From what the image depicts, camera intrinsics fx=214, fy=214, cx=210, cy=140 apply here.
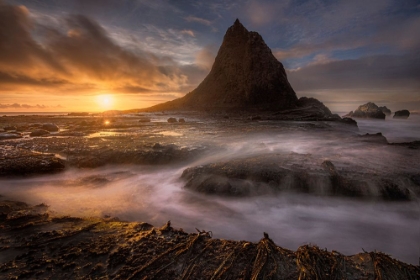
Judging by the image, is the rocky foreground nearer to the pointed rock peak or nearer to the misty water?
the misty water

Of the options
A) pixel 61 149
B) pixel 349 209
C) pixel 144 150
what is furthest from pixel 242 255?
pixel 61 149

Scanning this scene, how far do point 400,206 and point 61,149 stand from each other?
37.0 feet

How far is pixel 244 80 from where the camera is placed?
54.4 meters

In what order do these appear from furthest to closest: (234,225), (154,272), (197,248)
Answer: (234,225) → (197,248) → (154,272)

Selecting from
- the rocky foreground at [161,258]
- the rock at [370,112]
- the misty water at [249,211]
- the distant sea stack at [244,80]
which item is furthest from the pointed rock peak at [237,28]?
the rocky foreground at [161,258]

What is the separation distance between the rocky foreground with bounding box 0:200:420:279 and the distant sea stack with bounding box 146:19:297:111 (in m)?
47.5

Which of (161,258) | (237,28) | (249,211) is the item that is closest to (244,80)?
(237,28)

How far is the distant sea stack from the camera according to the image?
166ft

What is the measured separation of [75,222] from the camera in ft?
11.1

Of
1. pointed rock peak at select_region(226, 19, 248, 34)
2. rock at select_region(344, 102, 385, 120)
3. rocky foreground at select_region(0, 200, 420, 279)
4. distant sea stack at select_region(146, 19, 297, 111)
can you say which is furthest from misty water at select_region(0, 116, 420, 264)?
pointed rock peak at select_region(226, 19, 248, 34)

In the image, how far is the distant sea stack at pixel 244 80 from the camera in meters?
50.7

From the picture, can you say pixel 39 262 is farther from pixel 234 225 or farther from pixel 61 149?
pixel 61 149

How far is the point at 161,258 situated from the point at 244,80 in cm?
5519

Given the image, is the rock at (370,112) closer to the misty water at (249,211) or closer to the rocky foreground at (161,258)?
the misty water at (249,211)
